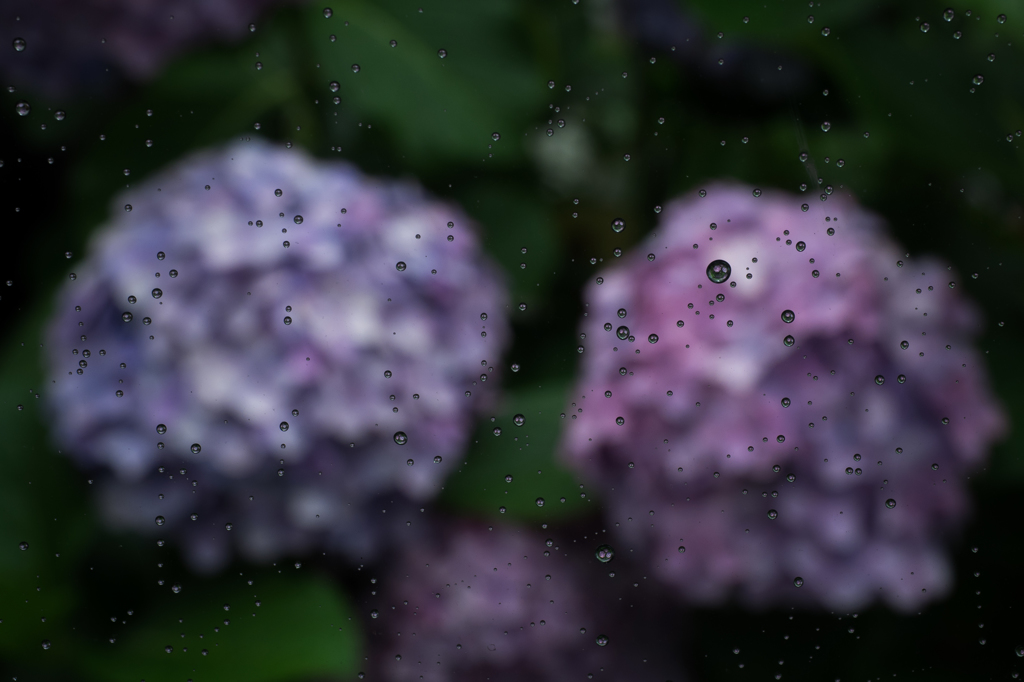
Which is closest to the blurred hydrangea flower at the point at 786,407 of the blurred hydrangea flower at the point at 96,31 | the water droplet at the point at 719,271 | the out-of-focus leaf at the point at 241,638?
the water droplet at the point at 719,271

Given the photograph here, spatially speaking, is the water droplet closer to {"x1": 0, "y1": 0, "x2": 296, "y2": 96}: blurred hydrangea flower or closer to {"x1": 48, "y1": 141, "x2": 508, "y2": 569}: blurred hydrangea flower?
{"x1": 48, "y1": 141, "x2": 508, "y2": 569}: blurred hydrangea flower

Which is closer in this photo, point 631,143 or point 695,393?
point 695,393

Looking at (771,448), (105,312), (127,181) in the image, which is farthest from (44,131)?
(771,448)

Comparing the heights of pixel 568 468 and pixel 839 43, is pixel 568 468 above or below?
below

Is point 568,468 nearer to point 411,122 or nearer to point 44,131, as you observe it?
point 411,122

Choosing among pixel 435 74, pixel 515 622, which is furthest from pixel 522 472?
pixel 435 74

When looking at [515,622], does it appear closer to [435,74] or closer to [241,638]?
[241,638]

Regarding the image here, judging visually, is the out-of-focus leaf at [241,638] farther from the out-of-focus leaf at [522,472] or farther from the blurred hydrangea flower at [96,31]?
the blurred hydrangea flower at [96,31]
